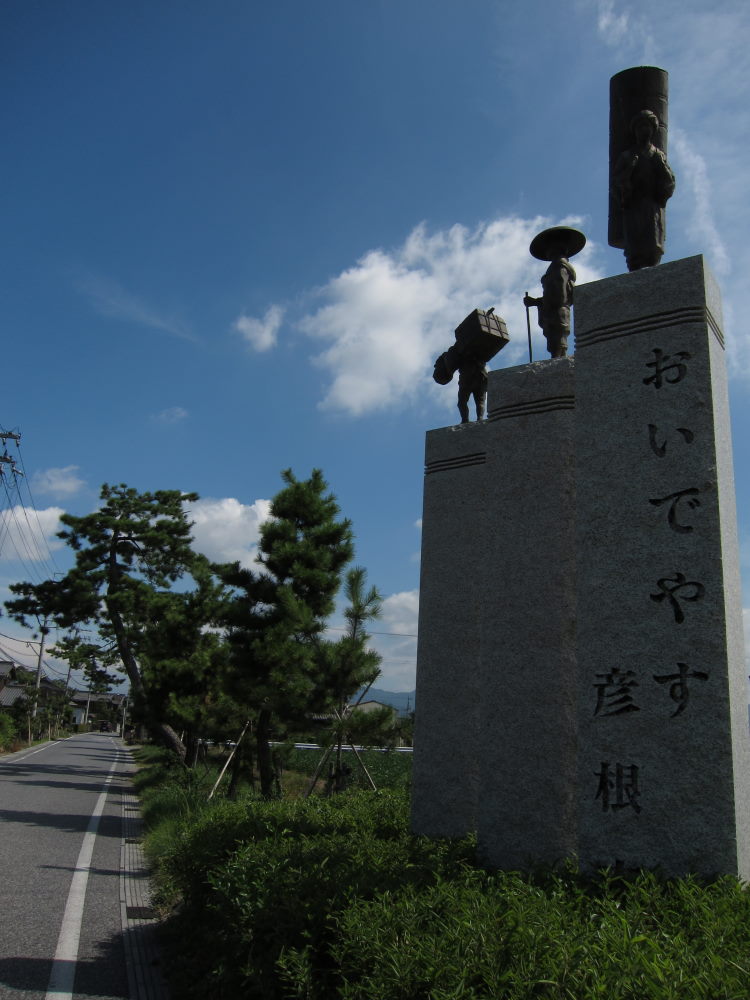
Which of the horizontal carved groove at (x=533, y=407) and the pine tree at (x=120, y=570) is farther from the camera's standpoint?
the pine tree at (x=120, y=570)

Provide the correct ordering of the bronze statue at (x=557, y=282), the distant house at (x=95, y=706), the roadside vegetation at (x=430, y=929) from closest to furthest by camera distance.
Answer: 1. the roadside vegetation at (x=430, y=929)
2. the bronze statue at (x=557, y=282)
3. the distant house at (x=95, y=706)

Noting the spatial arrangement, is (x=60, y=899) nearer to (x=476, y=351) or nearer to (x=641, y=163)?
(x=476, y=351)

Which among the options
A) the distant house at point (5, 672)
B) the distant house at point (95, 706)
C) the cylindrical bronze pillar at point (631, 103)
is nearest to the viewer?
the cylindrical bronze pillar at point (631, 103)

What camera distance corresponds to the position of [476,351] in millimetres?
7070

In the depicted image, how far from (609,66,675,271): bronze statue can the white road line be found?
525 centimetres

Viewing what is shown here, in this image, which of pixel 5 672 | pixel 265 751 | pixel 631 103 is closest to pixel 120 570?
pixel 265 751

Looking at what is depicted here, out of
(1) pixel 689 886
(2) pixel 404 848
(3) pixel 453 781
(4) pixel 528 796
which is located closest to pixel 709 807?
(1) pixel 689 886

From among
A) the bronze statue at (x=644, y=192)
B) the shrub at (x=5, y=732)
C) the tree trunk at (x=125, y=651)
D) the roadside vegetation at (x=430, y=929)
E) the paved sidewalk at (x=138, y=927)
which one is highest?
the bronze statue at (x=644, y=192)

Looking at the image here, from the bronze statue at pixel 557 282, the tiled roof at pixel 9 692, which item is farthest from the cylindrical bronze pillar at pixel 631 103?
the tiled roof at pixel 9 692

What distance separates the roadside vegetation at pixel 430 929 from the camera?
7.13 feet

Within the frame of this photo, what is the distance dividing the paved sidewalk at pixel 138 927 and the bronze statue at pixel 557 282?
4.90 meters

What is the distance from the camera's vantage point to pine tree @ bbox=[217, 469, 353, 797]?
10492 millimetres

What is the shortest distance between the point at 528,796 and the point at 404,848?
33.0 inches

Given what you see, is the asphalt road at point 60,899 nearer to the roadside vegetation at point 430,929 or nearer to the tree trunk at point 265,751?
the roadside vegetation at point 430,929
